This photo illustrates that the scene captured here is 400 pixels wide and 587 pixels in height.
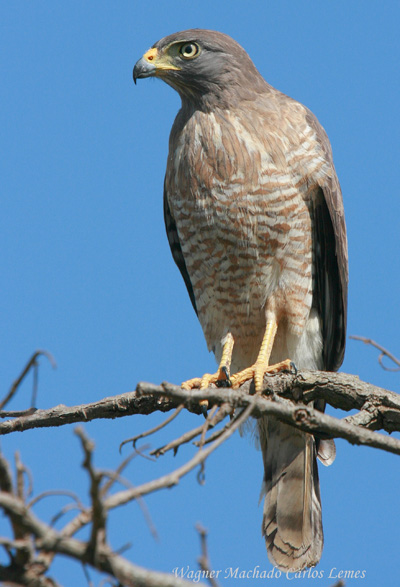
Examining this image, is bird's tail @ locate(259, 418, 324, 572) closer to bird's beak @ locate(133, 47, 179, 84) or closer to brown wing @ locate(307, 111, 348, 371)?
brown wing @ locate(307, 111, 348, 371)

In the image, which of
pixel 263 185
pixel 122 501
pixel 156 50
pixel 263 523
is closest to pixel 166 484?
pixel 122 501

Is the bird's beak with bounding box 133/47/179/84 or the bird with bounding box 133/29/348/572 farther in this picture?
the bird's beak with bounding box 133/47/179/84

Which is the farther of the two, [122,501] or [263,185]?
[263,185]

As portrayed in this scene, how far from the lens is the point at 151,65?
593 centimetres

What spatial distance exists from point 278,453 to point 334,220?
2.01 metres

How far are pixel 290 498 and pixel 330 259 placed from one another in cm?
195

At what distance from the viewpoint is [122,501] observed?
2160 mm

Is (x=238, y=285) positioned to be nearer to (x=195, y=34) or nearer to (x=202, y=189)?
(x=202, y=189)

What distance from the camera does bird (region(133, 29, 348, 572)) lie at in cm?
545

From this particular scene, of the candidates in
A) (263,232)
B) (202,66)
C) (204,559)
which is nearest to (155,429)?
(204,559)

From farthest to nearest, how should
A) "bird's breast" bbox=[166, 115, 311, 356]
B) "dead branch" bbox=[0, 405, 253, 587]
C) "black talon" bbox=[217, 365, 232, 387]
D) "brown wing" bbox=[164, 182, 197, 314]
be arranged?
"brown wing" bbox=[164, 182, 197, 314]
"bird's breast" bbox=[166, 115, 311, 356]
"black talon" bbox=[217, 365, 232, 387]
"dead branch" bbox=[0, 405, 253, 587]

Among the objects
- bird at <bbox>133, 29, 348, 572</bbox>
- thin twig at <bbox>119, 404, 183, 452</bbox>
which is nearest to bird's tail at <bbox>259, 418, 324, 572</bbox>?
bird at <bbox>133, 29, 348, 572</bbox>

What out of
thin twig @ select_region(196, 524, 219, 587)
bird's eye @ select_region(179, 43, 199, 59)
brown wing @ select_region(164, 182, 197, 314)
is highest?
bird's eye @ select_region(179, 43, 199, 59)

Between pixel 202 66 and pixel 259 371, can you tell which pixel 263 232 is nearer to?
pixel 259 371
